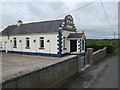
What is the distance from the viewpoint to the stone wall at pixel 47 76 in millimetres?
2819

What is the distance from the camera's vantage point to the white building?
14692mm

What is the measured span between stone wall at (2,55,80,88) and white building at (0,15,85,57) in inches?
333

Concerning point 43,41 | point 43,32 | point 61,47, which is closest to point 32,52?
point 43,41

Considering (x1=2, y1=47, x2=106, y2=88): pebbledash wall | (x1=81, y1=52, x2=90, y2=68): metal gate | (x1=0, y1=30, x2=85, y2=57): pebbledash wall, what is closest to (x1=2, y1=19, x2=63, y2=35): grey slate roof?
(x1=0, y1=30, x2=85, y2=57): pebbledash wall

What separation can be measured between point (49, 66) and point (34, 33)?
1320 centimetres

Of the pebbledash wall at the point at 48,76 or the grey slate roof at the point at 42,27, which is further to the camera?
the grey slate roof at the point at 42,27

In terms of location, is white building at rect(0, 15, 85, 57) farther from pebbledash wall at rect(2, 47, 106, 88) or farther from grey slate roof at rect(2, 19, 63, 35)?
pebbledash wall at rect(2, 47, 106, 88)

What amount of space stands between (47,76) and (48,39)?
451 inches

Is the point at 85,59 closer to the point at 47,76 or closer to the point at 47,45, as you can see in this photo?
the point at 47,76

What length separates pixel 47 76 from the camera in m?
4.04

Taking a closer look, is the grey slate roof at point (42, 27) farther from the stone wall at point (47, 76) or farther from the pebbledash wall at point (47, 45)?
the stone wall at point (47, 76)

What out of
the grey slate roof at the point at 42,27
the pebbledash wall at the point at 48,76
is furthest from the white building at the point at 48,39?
the pebbledash wall at the point at 48,76

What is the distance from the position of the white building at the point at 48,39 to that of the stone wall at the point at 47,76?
27.8ft

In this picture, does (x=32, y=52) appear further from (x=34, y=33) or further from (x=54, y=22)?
(x=54, y=22)
